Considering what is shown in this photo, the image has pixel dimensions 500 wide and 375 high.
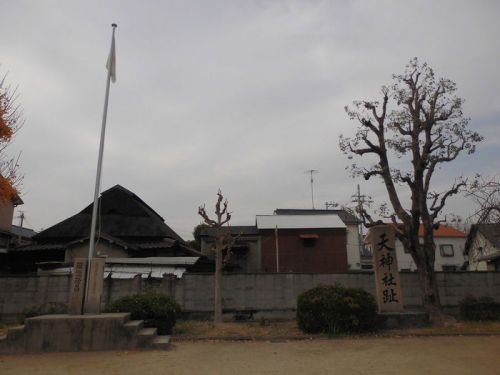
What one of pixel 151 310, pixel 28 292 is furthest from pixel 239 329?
pixel 28 292

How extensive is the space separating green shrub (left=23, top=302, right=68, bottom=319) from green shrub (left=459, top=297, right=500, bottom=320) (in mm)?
14930

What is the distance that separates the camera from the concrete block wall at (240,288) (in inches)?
631

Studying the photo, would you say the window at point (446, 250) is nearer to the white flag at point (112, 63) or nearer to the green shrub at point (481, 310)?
the green shrub at point (481, 310)

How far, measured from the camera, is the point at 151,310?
11703 mm

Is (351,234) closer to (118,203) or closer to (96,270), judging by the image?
(118,203)

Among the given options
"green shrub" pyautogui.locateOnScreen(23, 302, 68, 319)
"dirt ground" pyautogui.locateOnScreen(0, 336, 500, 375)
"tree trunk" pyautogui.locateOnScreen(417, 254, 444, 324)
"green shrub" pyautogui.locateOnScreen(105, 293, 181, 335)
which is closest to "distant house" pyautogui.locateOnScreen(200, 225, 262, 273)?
"green shrub" pyautogui.locateOnScreen(23, 302, 68, 319)

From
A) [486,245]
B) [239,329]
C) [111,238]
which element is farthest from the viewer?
[486,245]

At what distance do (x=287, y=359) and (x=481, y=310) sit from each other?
9.89 m

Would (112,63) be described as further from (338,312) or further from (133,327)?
(338,312)

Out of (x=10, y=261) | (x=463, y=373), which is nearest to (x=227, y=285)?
(x=463, y=373)

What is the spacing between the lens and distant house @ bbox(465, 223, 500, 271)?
14.7 meters

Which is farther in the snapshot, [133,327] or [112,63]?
[112,63]

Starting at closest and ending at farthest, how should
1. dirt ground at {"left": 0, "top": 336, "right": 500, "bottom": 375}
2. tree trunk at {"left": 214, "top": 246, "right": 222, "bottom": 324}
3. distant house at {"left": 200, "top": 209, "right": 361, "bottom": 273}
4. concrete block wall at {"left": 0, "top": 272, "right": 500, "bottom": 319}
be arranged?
dirt ground at {"left": 0, "top": 336, "right": 500, "bottom": 375}, tree trunk at {"left": 214, "top": 246, "right": 222, "bottom": 324}, concrete block wall at {"left": 0, "top": 272, "right": 500, "bottom": 319}, distant house at {"left": 200, "top": 209, "right": 361, "bottom": 273}

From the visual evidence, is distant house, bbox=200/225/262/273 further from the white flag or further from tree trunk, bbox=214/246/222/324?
the white flag
